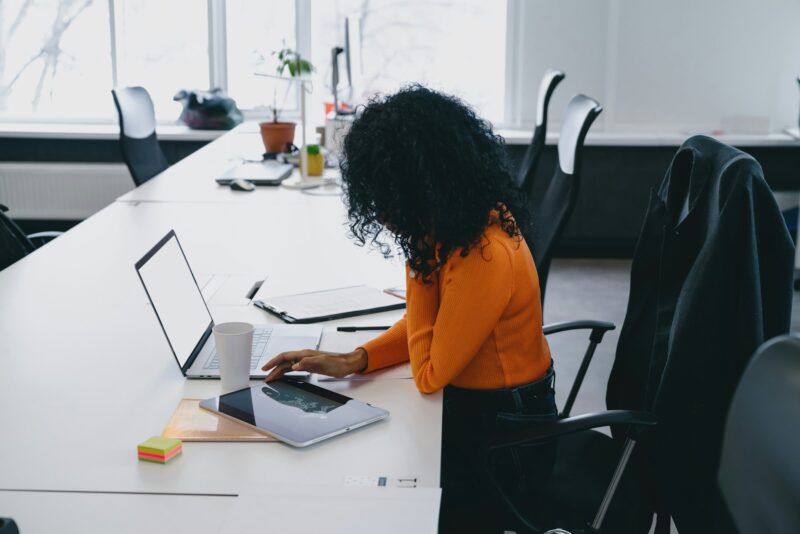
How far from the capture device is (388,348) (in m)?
1.72

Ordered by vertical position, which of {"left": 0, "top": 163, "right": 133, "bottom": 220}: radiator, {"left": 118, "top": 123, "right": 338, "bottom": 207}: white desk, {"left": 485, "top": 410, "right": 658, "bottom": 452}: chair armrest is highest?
{"left": 118, "top": 123, "right": 338, "bottom": 207}: white desk

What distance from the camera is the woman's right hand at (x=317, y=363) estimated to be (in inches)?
63.6

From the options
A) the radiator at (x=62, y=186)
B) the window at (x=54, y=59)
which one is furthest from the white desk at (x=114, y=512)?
the window at (x=54, y=59)

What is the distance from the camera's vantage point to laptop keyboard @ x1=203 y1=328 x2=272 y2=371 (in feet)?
5.53

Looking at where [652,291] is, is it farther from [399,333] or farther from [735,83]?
[735,83]

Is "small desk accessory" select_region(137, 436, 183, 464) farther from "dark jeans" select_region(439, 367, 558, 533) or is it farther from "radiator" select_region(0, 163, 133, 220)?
"radiator" select_region(0, 163, 133, 220)

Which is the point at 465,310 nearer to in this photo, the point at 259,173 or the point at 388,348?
the point at 388,348

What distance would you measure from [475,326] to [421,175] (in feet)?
0.90

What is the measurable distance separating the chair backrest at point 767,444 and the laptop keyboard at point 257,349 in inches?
38.3

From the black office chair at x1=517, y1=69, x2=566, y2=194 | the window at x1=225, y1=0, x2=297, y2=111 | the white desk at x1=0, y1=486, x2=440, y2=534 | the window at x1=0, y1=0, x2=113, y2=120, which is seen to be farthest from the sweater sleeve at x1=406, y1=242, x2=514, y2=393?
the window at x1=0, y1=0, x2=113, y2=120

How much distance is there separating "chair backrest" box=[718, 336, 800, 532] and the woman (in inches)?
26.6

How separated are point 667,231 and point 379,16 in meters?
4.00

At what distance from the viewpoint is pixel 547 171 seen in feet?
16.2

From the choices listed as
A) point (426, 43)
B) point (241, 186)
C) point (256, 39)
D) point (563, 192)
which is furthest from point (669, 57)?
point (563, 192)
